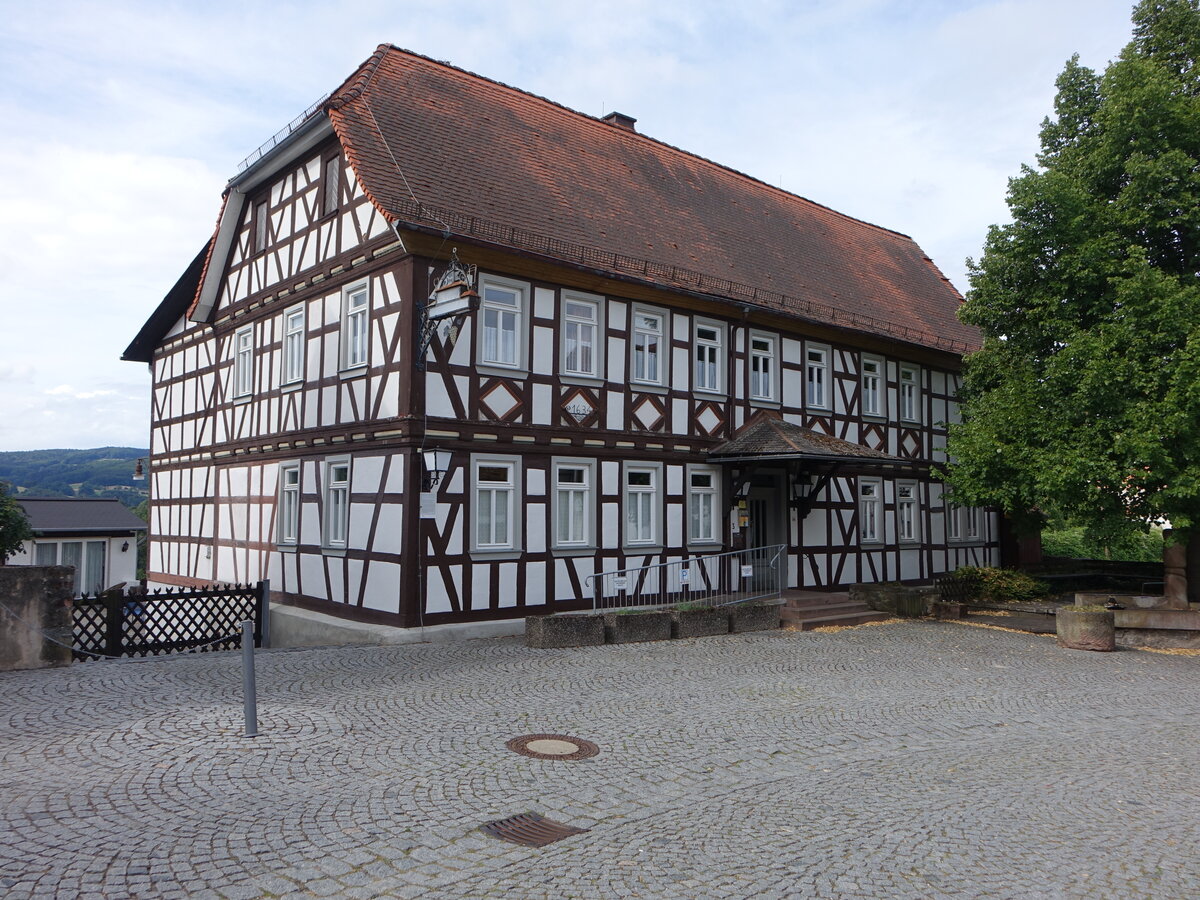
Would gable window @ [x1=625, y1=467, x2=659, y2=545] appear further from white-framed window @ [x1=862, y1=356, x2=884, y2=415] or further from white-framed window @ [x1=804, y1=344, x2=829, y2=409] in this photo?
white-framed window @ [x1=862, y1=356, x2=884, y2=415]

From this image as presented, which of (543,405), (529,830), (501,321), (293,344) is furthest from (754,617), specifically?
(529,830)

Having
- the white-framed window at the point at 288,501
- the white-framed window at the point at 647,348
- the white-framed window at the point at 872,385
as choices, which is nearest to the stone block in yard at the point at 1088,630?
the white-framed window at the point at 647,348

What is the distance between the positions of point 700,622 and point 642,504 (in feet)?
9.84

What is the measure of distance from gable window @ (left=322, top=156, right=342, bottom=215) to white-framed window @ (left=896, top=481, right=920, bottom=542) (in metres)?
14.1

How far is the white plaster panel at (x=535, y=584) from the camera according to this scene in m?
15.0

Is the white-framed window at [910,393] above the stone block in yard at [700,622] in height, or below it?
above

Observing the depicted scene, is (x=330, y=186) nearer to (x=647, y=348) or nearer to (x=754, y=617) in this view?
(x=647, y=348)

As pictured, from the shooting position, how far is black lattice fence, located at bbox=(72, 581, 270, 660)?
12688 mm

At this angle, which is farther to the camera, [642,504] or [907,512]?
[907,512]

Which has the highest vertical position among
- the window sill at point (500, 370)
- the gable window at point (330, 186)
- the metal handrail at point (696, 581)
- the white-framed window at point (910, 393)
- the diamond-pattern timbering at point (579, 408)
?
the gable window at point (330, 186)

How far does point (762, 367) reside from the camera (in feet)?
63.2

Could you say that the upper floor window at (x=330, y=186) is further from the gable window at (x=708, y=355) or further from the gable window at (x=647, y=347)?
the gable window at (x=708, y=355)

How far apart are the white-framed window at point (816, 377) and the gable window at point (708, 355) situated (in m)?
2.67

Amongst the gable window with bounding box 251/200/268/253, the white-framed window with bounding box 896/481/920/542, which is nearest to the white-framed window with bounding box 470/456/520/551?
the gable window with bounding box 251/200/268/253
